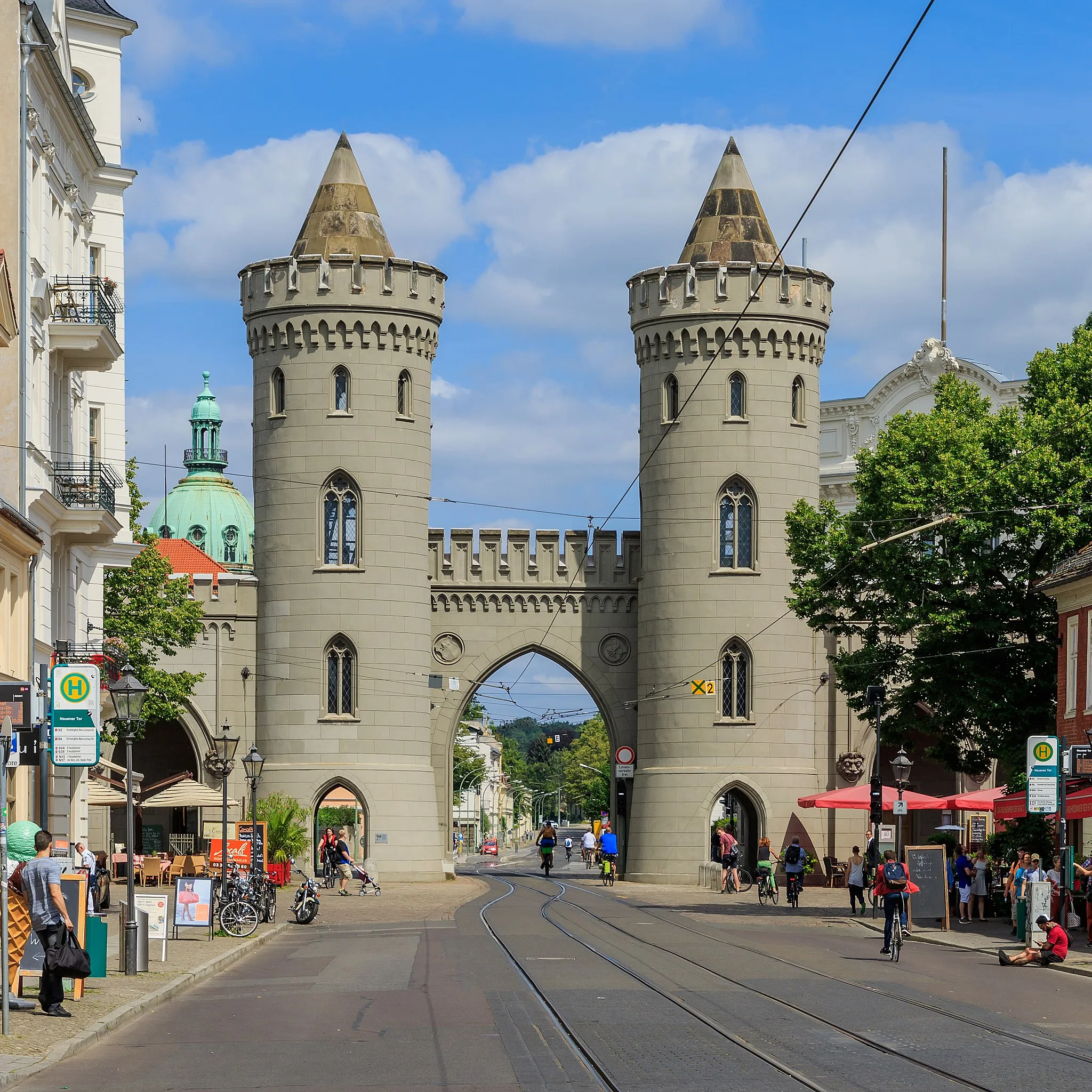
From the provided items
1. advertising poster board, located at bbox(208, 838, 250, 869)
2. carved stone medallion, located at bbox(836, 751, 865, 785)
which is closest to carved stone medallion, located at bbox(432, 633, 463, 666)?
carved stone medallion, located at bbox(836, 751, 865, 785)

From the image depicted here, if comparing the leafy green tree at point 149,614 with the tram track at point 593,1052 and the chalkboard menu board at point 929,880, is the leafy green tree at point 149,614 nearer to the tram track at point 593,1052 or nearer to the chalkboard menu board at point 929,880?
the chalkboard menu board at point 929,880

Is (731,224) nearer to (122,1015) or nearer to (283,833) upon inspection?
(283,833)

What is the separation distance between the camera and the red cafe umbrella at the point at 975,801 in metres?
40.5

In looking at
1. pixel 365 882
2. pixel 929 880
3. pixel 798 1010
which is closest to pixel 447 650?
pixel 365 882

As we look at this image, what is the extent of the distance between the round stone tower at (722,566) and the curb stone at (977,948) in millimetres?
18494

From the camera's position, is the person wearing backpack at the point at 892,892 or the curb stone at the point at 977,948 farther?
the person wearing backpack at the point at 892,892

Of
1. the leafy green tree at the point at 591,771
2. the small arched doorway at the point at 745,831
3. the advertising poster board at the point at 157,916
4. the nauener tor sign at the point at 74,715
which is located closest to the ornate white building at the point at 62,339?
the advertising poster board at the point at 157,916

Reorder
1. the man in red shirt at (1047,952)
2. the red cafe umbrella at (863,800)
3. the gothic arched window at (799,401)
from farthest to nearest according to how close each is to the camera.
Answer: the gothic arched window at (799,401) < the red cafe umbrella at (863,800) < the man in red shirt at (1047,952)

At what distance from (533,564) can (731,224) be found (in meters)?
10.9

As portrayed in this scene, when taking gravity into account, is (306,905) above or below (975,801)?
below

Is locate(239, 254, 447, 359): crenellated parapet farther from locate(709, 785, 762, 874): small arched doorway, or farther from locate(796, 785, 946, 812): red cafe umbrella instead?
locate(796, 785, 946, 812): red cafe umbrella

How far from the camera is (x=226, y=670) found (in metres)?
52.7

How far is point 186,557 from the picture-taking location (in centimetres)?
7281

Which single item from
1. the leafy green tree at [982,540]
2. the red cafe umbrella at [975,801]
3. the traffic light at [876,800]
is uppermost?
the leafy green tree at [982,540]
